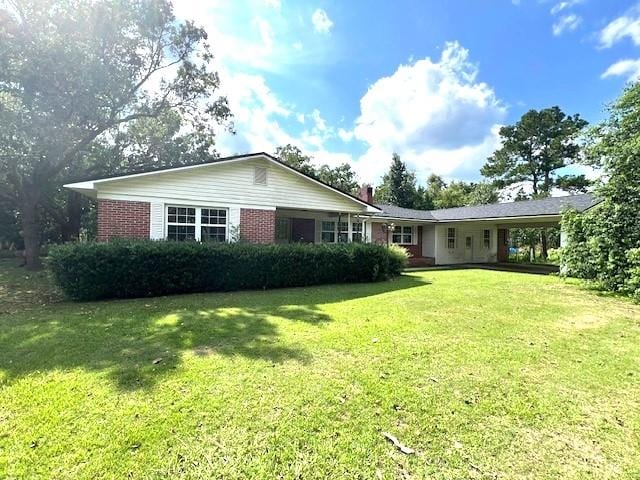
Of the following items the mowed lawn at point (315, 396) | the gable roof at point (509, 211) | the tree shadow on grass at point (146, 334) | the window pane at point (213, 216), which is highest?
the gable roof at point (509, 211)

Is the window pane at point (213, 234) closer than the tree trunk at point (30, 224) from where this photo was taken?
Yes

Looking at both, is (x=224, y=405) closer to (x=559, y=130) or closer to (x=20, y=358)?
(x=20, y=358)

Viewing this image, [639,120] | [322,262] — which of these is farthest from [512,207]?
[322,262]

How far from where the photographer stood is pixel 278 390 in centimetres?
350

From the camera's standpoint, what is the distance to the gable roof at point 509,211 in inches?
652

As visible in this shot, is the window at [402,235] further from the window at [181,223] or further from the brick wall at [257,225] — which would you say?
the window at [181,223]

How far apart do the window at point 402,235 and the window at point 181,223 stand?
1280cm

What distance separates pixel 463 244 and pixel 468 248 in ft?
2.04

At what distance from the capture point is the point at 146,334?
17.8ft

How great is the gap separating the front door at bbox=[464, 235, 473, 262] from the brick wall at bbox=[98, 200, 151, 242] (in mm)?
20281

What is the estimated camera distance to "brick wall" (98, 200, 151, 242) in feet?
33.2

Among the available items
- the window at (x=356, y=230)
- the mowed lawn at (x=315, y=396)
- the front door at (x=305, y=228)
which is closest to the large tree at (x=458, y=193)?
the window at (x=356, y=230)

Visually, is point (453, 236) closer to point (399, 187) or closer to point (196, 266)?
point (399, 187)

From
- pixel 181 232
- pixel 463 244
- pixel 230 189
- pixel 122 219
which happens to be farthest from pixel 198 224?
pixel 463 244
